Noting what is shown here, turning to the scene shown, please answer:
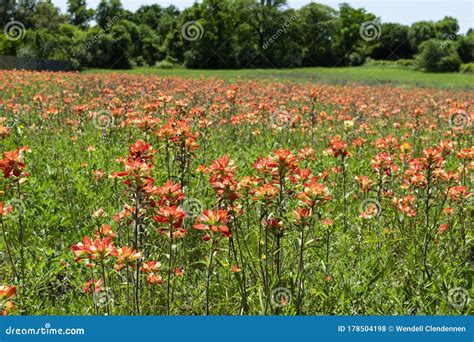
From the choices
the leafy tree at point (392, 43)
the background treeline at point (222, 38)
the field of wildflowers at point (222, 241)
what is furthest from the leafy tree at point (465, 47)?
the field of wildflowers at point (222, 241)

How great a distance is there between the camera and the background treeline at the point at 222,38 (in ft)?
165

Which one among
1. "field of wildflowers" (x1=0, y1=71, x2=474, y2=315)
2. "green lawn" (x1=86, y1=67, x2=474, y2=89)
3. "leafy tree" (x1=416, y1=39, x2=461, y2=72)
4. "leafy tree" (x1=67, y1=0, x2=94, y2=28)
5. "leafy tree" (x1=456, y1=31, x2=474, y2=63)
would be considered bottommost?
"field of wildflowers" (x1=0, y1=71, x2=474, y2=315)

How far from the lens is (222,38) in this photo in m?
59.1

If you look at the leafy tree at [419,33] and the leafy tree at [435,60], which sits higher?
the leafy tree at [419,33]

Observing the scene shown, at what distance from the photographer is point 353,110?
12148mm

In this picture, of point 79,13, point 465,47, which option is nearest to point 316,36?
point 465,47

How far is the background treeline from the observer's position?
5031 centimetres

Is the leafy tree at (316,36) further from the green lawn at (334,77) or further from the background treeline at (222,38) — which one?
the green lawn at (334,77)

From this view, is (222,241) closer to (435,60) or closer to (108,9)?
(435,60)

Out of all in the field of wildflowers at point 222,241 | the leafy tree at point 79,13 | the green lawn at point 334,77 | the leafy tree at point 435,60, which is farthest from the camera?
the leafy tree at point 79,13

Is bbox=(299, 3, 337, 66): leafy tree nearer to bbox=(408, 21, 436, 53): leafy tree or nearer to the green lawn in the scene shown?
bbox=(408, 21, 436, 53): leafy tree

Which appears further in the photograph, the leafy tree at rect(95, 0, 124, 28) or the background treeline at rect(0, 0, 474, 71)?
the leafy tree at rect(95, 0, 124, 28)

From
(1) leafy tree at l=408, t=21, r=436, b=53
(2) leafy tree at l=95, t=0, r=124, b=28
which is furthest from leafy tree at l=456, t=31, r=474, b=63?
(2) leafy tree at l=95, t=0, r=124, b=28

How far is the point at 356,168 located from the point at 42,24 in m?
70.9
